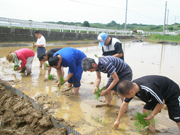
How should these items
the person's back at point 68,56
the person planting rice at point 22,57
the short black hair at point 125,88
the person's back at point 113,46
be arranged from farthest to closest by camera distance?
the person planting rice at point 22,57, the person's back at point 113,46, the person's back at point 68,56, the short black hair at point 125,88

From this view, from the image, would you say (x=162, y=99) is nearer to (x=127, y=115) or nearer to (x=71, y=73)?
(x=127, y=115)

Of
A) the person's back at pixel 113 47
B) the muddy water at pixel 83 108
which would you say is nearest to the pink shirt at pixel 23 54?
the muddy water at pixel 83 108

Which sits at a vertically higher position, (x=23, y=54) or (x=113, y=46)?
(x=113, y=46)

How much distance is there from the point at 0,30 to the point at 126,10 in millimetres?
30840

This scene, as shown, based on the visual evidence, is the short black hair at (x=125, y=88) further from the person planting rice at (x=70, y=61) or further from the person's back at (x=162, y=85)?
the person planting rice at (x=70, y=61)

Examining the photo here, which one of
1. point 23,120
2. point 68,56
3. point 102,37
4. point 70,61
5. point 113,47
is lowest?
point 23,120

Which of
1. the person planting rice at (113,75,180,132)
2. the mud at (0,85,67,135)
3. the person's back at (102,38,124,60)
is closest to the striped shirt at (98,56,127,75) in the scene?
the person planting rice at (113,75,180,132)

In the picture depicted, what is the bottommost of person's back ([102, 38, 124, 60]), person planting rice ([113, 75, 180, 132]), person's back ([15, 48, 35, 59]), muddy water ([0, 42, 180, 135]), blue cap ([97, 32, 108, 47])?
muddy water ([0, 42, 180, 135])

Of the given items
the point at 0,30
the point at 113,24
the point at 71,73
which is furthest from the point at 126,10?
the point at 113,24

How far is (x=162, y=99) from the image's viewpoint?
8.46 feet

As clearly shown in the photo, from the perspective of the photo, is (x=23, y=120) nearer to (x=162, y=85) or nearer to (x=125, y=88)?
(x=125, y=88)

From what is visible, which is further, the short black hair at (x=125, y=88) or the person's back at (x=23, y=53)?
the person's back at (x=23, y=53)

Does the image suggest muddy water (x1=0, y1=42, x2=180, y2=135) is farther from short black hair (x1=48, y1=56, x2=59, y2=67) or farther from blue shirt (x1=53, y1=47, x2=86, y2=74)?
short black hair (x1=48, y1=56, x2=59, y2=67)

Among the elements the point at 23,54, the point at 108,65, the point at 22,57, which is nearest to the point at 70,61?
the point at 108,65
